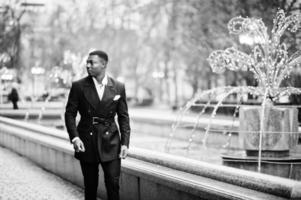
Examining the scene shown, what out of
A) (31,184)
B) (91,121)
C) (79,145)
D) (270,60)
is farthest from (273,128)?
(79,145)

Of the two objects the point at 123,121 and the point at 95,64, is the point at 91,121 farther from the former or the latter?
the point at 95,64

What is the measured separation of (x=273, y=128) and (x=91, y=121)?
19.2 feet

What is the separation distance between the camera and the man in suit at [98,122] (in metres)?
5.76

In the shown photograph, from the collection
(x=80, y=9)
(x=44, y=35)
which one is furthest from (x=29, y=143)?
(x=44, y=35)

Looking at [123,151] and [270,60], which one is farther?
[270,60]

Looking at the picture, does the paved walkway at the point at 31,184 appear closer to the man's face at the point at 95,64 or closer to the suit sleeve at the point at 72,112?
the suit sleeve at the point at 72,112

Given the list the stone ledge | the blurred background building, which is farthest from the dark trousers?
the blurred background building

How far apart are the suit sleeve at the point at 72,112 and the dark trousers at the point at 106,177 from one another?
375 millimetres

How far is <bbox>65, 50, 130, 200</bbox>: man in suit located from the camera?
5.76 metres

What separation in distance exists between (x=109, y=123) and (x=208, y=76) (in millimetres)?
37863

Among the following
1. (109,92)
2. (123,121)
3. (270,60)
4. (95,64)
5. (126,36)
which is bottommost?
(123,121)

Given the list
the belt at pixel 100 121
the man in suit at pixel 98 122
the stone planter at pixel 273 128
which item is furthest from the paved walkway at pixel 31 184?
the stone planter at pixel 273 128

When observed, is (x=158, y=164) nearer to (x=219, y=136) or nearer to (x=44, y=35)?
(x=219, y=136)

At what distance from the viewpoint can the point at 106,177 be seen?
5.87m
